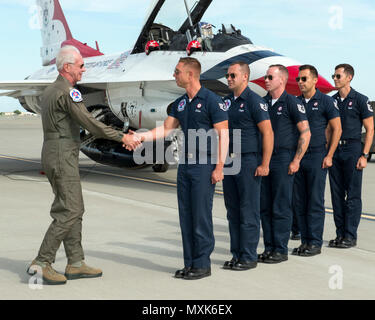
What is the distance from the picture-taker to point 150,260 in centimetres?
568

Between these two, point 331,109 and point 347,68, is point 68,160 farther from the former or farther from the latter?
point 347,68

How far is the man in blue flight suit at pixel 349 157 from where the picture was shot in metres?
6.44

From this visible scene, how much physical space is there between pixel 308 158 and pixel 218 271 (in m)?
1.66

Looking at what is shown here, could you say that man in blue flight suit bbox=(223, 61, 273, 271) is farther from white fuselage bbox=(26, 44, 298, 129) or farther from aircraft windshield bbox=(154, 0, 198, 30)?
aircraft windshield bbox=(154, 0, 198, 30)

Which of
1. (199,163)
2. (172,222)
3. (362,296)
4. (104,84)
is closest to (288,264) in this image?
(362,296)

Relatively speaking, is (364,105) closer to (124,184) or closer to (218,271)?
(218,271)

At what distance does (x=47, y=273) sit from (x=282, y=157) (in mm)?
2536

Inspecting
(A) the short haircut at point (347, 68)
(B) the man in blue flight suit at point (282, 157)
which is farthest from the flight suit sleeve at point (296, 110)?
(A) the short haircut at point (347, 68)

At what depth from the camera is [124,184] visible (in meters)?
12.0

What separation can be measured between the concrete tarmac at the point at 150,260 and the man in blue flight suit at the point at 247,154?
0.30 meters

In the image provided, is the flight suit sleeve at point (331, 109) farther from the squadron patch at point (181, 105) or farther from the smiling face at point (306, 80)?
the squadron patch at point (181, 105)

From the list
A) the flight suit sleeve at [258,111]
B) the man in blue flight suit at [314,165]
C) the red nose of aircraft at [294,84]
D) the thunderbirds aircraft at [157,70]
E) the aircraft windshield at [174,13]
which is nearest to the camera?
the flight suit sleeve at [258,111]

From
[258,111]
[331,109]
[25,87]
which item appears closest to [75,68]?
[258,111]

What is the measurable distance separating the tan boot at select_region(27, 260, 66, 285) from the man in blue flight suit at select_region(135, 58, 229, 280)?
1.03 m
